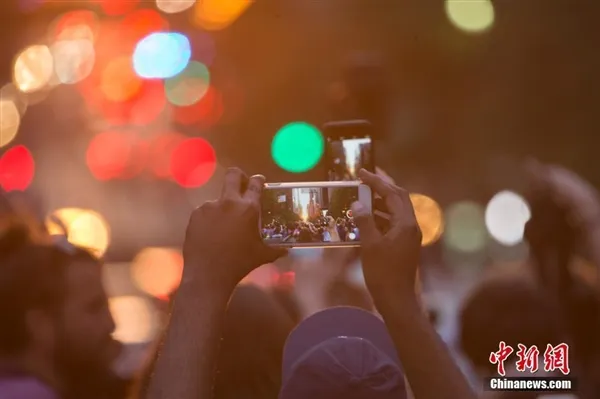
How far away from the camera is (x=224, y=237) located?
2.08 feet

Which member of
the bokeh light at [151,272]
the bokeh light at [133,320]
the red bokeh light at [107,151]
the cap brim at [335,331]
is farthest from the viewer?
the bokeh light at [151,272]

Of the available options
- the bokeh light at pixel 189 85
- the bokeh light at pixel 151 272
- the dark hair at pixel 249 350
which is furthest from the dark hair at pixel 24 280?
the bokeh light at pixel 151 272

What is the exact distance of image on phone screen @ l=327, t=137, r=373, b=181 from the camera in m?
1.03

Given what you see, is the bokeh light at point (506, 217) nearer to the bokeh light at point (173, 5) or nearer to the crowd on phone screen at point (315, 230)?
the crowd on phone screen at point (315, 230)

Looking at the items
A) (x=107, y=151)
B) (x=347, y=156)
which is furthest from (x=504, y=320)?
(x=107, y=151)

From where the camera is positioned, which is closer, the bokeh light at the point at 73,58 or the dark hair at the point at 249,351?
the dark hair at the point at 249,351

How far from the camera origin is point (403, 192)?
668mm

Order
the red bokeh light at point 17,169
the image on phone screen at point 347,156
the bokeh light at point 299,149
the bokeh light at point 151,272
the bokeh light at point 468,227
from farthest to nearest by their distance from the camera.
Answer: the bokeh light at point 468,227, the bokeh light at point 151,272, the red bokeh light at point 17,169, the bokeh light at point 299,149, the image on phone screen at point 347,156

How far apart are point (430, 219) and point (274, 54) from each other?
0.61m

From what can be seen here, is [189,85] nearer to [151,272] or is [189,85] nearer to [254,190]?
[151,272]

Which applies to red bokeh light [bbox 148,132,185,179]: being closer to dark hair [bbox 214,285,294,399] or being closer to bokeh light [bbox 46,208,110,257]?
bokeh light [bbox 46,208,110,257]

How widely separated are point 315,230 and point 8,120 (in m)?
1.05

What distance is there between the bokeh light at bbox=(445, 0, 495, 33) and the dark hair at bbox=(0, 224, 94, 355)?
1023mm

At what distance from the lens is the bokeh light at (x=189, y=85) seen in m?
1.62
